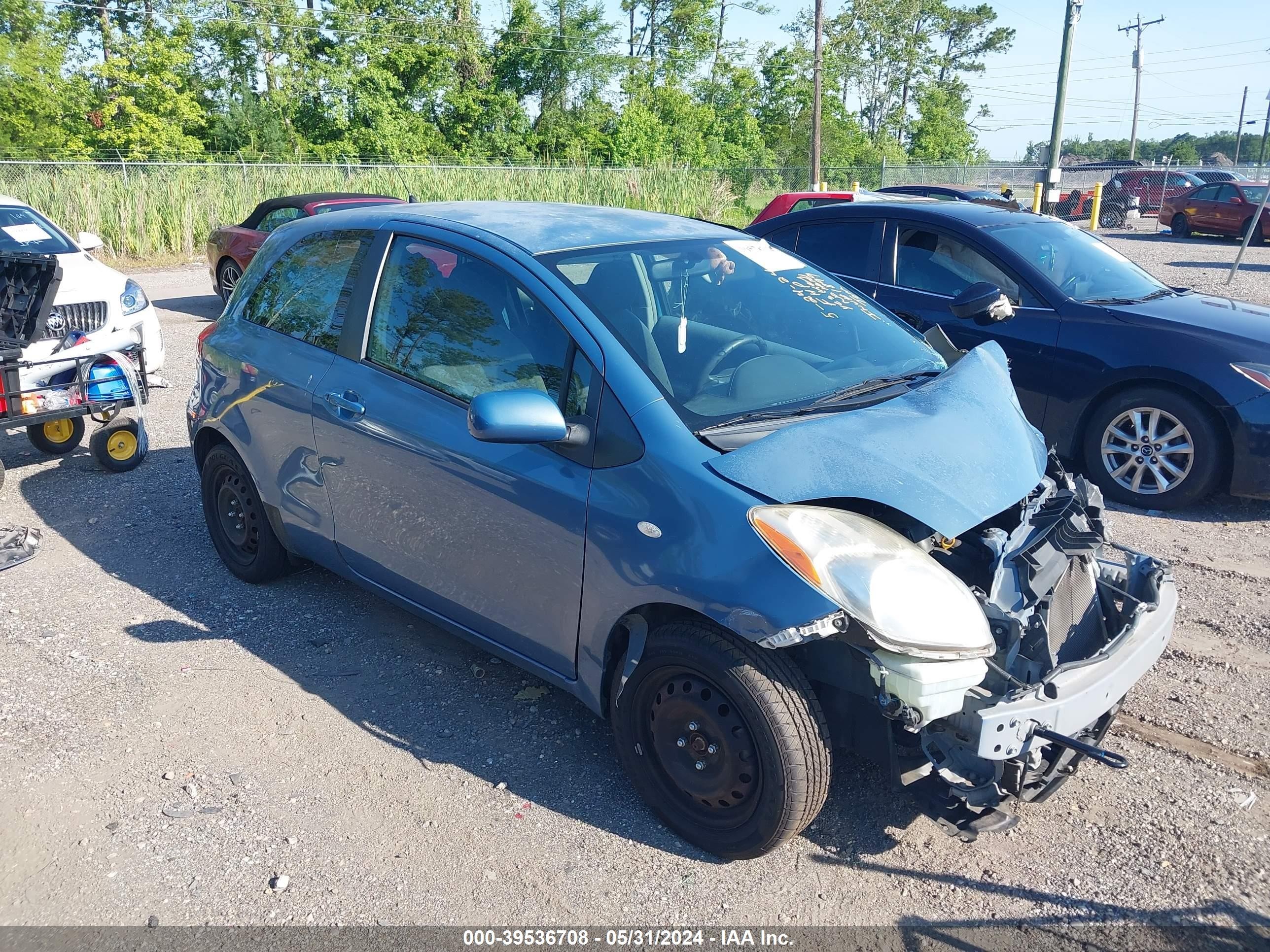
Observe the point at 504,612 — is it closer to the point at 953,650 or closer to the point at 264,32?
the point at 953,650

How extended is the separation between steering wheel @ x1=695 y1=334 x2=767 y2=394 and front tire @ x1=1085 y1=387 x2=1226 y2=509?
11.0 feet

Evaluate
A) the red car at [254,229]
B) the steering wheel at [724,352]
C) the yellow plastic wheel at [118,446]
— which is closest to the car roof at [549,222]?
the steering wheel at [724,352]

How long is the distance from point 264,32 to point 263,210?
27.3m

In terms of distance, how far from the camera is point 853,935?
8.71ft

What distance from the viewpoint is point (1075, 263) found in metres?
6.44

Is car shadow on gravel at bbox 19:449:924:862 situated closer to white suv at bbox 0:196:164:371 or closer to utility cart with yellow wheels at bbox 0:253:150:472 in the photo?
utility cart with yellow wheels at bbox 0:253:150:472

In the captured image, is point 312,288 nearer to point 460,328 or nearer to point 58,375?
point 460,328

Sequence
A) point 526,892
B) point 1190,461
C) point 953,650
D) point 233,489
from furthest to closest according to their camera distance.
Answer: point 1190,461 → point 233,489 → point 526,892 → point 953,650

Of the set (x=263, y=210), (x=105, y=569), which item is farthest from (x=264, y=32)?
(x=105, y=569)

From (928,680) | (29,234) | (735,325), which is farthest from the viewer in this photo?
(29,234)

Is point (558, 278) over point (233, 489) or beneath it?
over

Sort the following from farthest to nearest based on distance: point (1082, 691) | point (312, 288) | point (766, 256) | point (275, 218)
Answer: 1. point (275, 218)
2. point (312, 288)
3. point (766, 256)
4. point (1082, 691)

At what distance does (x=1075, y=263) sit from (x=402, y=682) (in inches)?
201

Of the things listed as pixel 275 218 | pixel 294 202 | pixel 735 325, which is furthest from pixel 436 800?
pixel 275 218
